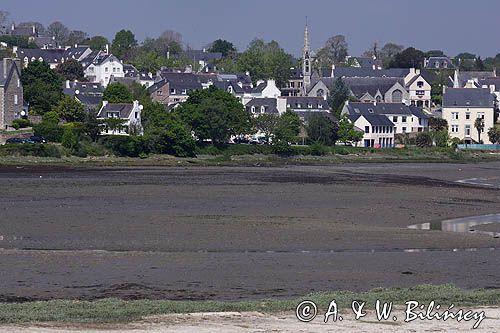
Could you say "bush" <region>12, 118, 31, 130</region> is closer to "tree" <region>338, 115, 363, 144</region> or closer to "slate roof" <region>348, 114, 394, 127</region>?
"tree" <region>338, 115, 363, 144</region>

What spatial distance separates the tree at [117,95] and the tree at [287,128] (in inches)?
410

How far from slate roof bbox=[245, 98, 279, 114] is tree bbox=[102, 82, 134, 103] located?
12338 millimetres

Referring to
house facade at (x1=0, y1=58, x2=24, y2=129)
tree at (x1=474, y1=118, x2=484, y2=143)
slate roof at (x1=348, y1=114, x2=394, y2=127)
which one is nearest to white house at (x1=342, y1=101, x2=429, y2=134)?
slate roof at (x1=348, y1=114, x2=394, y2=127)

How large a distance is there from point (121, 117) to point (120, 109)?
0.95m

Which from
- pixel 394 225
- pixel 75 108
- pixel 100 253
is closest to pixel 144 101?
pixel 75 108

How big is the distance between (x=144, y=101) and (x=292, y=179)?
3004 centimetres

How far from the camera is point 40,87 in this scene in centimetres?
7006

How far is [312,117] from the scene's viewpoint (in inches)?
2960

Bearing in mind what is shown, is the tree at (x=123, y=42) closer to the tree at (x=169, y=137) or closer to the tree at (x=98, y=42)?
the tree at (x=98, y=42)

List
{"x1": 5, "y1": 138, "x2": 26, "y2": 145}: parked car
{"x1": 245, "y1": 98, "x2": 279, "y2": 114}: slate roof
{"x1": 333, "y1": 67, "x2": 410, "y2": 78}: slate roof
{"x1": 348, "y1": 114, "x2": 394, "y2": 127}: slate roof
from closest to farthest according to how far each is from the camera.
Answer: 1. {"x1": 5, "y1": 138, "x2": 26, "y2": 145}: parked car
2. {"x1": 348, "y1": 114, "x2": 394, "y2": 127}: slate roof
3. {"x1": 245, "y1": 98, "x2": 279, "y2": 114}: slate roof
4. {"x1": 333, "y1": 67, "x2": 410, "y2": 78}: slate roof

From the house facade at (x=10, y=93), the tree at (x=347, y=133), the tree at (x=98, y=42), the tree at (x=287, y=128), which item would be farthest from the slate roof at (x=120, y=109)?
the tree at (x=98, y=42)

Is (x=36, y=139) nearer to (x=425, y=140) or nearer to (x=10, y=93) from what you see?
(x=10, y=93)

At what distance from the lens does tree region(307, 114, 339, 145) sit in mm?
73625

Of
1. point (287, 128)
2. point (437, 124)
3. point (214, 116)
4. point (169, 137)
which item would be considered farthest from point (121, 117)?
point (437, 124)
